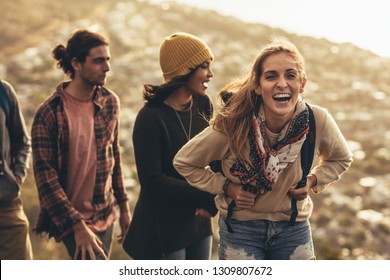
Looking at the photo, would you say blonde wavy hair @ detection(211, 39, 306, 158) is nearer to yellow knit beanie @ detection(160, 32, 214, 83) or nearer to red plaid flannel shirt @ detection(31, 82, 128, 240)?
yellow knit beanie @ detection(160, 32, 214, 83)

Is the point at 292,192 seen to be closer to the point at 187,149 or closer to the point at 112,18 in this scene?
the point at 187,149

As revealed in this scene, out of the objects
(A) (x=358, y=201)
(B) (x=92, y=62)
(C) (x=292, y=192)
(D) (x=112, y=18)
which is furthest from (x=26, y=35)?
(C) (x=292, y=192)

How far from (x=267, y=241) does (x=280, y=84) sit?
2.51ft

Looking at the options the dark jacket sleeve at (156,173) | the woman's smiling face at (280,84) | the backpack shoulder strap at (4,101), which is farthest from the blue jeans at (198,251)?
the backpack shoulder strap at (4,101)

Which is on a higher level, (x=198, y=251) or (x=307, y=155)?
(x=307, y=155)

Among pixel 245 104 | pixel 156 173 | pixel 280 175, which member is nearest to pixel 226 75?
pixel 156 173

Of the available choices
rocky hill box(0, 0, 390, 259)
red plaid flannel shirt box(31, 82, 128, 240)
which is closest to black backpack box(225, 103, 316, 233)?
red plaid flannel shirt box(31, 82, 128, 240)

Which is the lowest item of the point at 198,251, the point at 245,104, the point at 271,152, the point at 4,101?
the point at 198,251

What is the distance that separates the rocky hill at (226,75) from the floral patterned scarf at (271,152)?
22.2ft

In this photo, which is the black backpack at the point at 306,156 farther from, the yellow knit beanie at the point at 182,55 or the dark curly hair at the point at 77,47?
the dark curly hair at the point at 77,47

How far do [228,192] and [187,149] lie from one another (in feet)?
1.01

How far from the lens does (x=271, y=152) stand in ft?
8.63

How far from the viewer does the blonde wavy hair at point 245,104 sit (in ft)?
8.80

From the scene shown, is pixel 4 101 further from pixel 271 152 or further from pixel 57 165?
pixel 271 152
